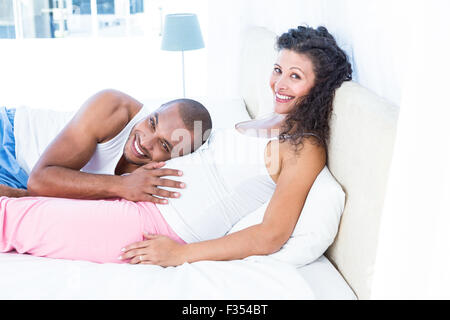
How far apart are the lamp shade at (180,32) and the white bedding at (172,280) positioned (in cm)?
196

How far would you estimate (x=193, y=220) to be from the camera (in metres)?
1.38

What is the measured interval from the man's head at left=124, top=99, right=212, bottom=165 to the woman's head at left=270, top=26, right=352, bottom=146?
0.90 feet

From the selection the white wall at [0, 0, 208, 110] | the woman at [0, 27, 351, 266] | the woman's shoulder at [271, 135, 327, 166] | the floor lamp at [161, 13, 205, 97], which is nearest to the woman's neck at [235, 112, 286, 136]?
the woman at [0, 27, 351, 266]

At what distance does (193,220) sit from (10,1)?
4.04 metres

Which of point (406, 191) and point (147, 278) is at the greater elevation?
point (406, 191)

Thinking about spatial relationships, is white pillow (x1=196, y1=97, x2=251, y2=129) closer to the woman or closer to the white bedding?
the woman

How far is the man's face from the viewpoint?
5.21ft

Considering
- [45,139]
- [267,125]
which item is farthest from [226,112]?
[45,139]

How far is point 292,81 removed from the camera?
1.48 metres

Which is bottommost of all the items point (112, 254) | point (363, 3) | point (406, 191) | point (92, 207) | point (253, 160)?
point (112, 254)

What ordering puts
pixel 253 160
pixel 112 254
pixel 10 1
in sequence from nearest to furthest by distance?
pixel 112 254 < pixel 253 160 < pixel 10 1

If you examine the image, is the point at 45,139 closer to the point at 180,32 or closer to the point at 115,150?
the point at 115,150

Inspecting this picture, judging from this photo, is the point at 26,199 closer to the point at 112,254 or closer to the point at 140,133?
the point at 112,254

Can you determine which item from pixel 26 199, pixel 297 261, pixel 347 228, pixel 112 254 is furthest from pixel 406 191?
pixel 26 199
